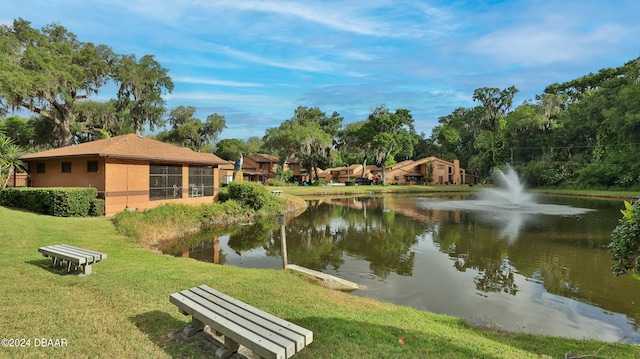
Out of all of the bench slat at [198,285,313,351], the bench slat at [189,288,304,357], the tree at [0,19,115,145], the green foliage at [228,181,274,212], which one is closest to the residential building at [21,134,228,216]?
the green foliage at [228,181,274,212]

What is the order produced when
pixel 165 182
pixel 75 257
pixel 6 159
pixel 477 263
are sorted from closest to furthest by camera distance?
pixel 75 257 → pixel 477 263 → pixel 6 159 → pixel 165 182

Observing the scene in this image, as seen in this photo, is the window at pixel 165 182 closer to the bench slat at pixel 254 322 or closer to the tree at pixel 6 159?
the tree at pixel 6 159

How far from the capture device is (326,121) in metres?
64.3

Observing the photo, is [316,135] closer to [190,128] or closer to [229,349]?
[190,128]

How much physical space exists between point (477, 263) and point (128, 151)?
17529 mm

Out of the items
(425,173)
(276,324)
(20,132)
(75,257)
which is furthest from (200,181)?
(425,173)

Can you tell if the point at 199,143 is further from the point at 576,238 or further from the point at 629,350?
the point at 629,350

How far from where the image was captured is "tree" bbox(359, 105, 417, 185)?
5231cm

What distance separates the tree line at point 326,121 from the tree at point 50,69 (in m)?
0.09

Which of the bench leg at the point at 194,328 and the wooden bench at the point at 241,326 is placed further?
the bench leg at the point at 194,328

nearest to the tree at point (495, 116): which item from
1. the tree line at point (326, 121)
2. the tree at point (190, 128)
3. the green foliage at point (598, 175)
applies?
the tree line at point (326, 121)

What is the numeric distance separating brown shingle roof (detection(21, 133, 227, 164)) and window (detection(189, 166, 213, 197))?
0.78m

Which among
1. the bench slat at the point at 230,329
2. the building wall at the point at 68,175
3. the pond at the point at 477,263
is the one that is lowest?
the pond at the point at 477,263

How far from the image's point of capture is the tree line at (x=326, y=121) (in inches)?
1120
